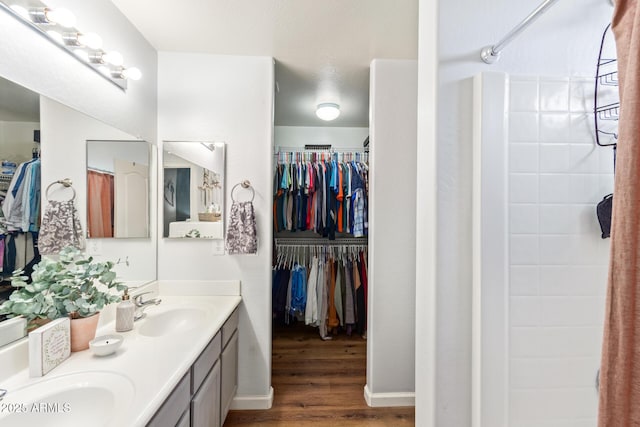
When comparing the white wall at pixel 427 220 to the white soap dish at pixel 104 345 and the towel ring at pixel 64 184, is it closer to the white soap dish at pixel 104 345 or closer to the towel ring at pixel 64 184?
the white soap dish at pixel 104 345

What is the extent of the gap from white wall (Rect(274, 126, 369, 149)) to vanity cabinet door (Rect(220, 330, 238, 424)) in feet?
7.83

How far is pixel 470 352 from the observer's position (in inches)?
38.1

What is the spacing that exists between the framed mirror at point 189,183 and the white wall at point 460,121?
145 cm

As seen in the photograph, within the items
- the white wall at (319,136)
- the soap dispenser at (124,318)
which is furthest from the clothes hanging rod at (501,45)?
the white wall at (319,136)

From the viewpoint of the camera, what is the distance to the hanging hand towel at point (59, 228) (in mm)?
1076

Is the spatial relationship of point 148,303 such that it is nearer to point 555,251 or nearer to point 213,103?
point 213,103

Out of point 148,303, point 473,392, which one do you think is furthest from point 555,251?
point 148,303

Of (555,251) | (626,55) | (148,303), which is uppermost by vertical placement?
(626,55)

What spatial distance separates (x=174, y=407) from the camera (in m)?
0.94

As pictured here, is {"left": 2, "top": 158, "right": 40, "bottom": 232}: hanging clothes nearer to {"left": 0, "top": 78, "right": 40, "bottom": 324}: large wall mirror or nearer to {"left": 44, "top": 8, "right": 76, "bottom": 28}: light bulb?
{"left": 0, "top": 78, "right": 40, "bottom": 324}: large wall mirror

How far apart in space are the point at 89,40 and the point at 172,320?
4.92 feet

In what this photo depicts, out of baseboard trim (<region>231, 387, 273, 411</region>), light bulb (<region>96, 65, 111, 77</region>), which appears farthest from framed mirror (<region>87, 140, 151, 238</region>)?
baseboard trim (<region>231, 387, 273, 411</region>)

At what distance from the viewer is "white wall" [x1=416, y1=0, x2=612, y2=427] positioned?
965mm

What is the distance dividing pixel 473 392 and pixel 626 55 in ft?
3.42
